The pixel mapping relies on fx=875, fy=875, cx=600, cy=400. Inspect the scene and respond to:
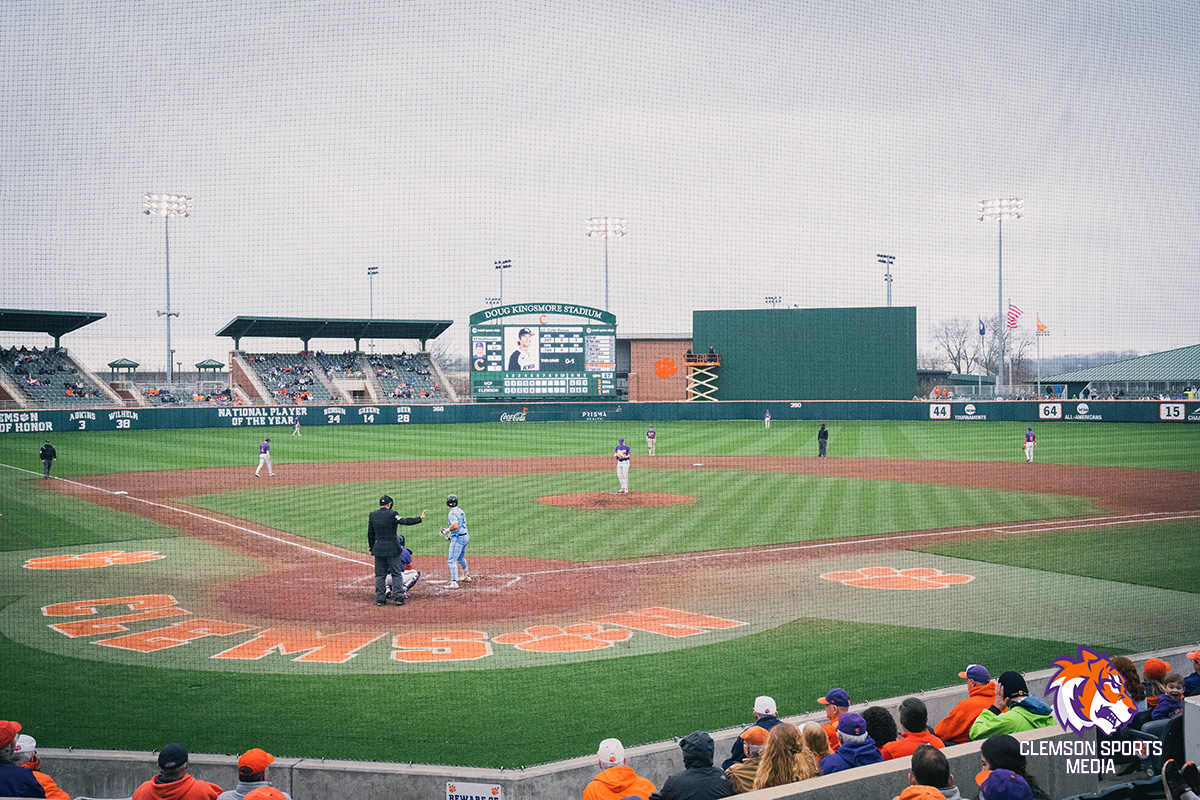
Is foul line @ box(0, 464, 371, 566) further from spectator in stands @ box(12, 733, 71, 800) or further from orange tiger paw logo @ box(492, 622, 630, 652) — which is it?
spectator in stands @ box(12, 733, 71, 800)

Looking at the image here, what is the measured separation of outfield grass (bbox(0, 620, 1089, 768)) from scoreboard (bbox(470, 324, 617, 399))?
34259 mm

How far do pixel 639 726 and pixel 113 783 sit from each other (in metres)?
3.68

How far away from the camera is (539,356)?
43.2 m

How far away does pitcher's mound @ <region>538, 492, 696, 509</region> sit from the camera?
757 inches

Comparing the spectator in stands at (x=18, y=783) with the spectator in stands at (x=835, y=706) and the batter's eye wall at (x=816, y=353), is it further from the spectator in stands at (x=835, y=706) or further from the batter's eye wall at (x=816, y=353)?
the batter's eye wall at (x=816, y=353)

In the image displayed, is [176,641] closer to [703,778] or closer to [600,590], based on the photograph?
[600,590]

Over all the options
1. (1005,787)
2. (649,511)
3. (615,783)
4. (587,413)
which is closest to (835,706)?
(615,783)

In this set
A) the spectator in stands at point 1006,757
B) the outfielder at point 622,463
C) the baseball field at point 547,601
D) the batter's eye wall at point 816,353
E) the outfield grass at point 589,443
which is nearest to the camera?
the spectator in stands at point 1006,757

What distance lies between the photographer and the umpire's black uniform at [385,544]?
34.2 feet

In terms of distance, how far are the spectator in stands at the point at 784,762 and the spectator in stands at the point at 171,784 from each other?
2849 mm

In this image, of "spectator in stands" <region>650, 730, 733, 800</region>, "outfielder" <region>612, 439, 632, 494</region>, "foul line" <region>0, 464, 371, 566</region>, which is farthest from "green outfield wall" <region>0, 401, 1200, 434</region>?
"spectator in stands" <region>650, 730, 733, 800</region>

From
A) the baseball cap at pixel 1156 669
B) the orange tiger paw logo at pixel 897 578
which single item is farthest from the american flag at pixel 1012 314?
the baseball cap at pixel 1156 669

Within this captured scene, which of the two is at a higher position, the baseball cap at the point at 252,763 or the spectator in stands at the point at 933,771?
the spectator in stands at the point at 933,771

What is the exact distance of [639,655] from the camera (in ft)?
28.6
